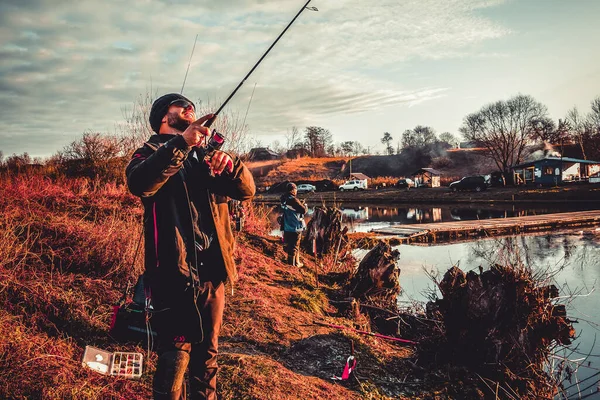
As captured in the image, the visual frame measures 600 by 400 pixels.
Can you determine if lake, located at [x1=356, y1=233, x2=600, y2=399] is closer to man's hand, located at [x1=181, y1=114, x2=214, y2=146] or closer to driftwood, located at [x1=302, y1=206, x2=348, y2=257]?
driftwood, located at [x1=302, y1=206, x2=348, y2=257]

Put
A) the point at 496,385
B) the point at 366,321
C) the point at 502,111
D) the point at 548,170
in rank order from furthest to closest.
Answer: the point at 502,111 → the point at 548,170 → the point at 366,321 → the point at 496,385

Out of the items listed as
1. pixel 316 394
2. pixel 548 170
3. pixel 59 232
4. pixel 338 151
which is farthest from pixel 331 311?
pixel 338 151

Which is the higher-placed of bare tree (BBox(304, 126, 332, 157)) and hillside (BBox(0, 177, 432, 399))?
bare tree (BBox(304, 126, 332, 157))

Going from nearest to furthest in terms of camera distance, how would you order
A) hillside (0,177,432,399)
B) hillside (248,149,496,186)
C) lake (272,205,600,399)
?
1. hillside (0,177,432,399)
2. lake (272,205,600,399)
3. hillside (248,149,496,186)

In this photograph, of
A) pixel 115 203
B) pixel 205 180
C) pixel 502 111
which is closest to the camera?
pixel 205 180

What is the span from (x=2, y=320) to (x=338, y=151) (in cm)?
10353

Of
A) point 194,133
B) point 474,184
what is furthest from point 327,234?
point 474,184

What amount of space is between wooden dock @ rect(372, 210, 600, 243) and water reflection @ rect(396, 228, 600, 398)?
120cm

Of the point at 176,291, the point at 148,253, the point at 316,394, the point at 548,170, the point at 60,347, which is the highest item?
the point at 548,170

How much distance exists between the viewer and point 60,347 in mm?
3432

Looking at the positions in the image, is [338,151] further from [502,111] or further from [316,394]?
[316,394]

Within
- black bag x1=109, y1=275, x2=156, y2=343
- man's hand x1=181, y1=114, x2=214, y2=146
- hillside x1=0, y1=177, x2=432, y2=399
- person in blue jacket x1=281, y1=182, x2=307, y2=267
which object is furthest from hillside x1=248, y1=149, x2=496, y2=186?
man's hand x1=181, y1=114, x2=214, y2=146

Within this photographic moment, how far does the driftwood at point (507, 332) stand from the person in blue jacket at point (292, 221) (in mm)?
4180

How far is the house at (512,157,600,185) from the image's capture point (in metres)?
47.2
